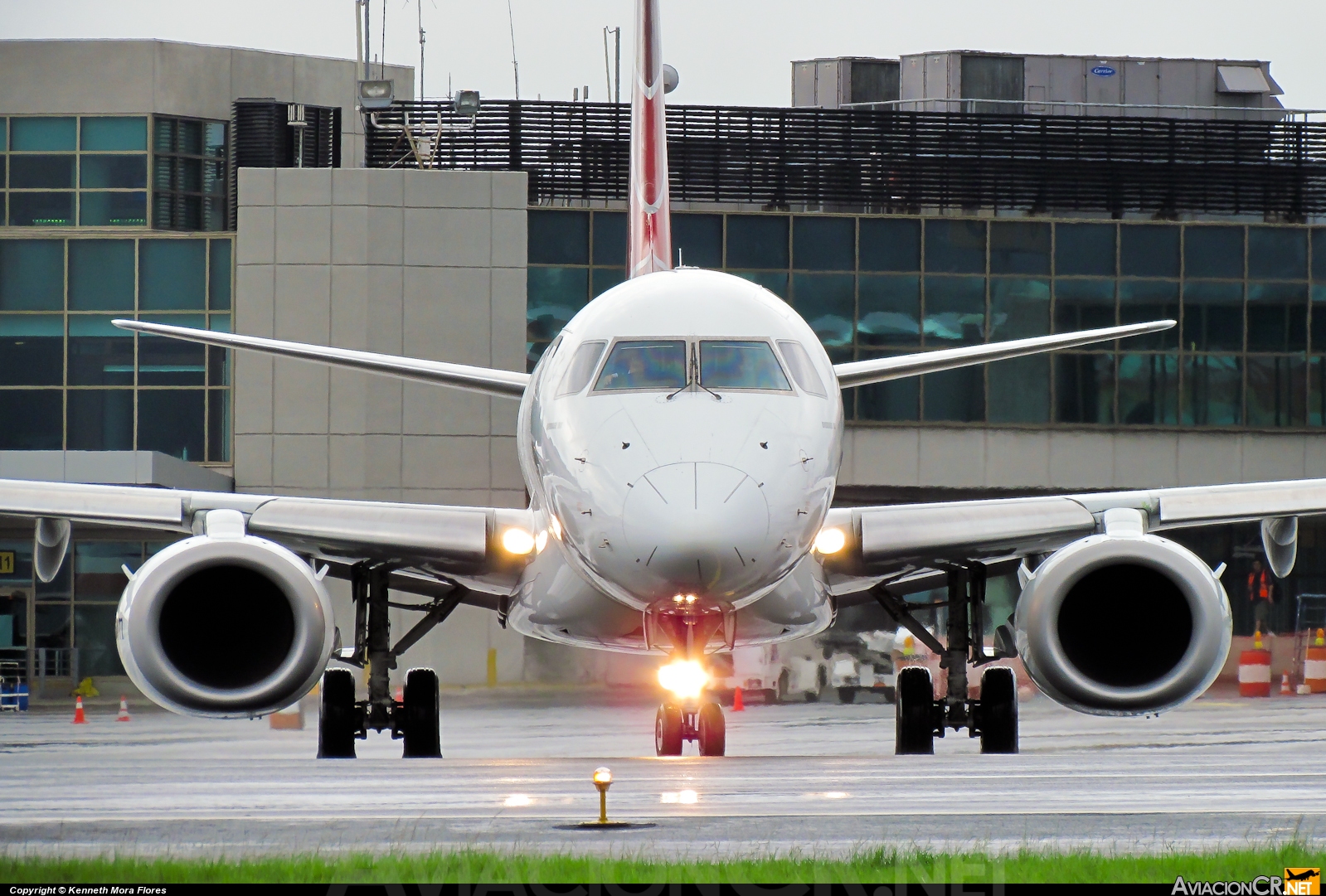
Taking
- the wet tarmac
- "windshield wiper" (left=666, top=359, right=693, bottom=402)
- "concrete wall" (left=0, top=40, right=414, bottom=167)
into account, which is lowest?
the wet tarmac

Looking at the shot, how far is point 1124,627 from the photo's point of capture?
1413cm

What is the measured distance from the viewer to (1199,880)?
21.3 feet

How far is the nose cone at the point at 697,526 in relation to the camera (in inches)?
444

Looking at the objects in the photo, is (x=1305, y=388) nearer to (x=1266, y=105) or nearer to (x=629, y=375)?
(x=1266, y=105)

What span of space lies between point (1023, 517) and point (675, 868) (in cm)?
904

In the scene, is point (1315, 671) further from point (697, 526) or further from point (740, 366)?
point (697, 526)

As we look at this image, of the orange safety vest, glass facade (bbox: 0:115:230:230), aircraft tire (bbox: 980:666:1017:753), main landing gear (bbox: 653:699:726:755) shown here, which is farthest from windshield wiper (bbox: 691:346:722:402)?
the orange safety vest

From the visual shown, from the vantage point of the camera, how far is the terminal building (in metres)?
36.4

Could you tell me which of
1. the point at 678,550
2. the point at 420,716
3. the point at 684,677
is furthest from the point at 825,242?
the point at 678,550

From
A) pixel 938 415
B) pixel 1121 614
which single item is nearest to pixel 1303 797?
pixel 1121 614

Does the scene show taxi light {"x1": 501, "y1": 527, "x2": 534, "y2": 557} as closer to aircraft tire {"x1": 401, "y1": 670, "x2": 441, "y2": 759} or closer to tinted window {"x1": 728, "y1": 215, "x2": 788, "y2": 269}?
aircraft tire {"x1": 401, "y1": 670, "x2": 441, "y2": 759}

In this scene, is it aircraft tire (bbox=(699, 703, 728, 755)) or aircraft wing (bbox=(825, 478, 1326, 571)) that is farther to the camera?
aircraft tire (bbox=(699, 703, 728, 755))

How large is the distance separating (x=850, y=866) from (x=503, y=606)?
408 inches

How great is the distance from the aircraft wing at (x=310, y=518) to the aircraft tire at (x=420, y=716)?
130 cm
